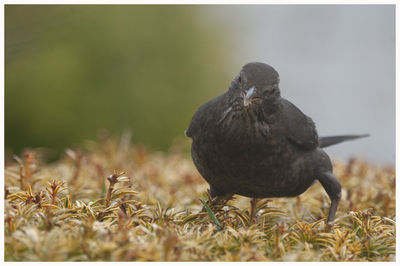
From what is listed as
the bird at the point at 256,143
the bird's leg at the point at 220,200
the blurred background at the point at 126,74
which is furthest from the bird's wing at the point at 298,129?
the blurred background at the point at 126,74

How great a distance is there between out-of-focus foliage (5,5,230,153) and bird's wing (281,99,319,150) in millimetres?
3277

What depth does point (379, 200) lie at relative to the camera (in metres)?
3.31

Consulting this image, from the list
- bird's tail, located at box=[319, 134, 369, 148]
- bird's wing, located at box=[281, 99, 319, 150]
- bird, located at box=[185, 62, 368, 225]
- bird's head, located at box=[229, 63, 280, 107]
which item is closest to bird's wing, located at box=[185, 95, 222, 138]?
bird, located at box=[185, 62, 368, 225]

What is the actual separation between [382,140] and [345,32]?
9.83 feet

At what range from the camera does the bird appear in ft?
8.61

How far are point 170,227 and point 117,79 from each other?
4.09 m

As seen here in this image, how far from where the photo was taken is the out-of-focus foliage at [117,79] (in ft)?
19.5

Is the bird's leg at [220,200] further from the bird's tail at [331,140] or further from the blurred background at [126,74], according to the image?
the blurred background at [126,74]

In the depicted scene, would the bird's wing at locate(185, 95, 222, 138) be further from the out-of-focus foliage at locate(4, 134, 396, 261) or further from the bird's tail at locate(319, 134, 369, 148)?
the bird's tail at locate(319, 134, 369, 148)

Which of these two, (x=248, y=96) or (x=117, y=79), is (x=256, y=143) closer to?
(x=248, y=96)

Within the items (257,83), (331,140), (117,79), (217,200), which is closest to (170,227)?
(217,200)

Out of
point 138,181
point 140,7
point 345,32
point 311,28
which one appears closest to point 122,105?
point 140,7

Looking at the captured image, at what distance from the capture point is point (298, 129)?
9.32 feet

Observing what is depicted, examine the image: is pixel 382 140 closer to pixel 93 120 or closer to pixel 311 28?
pixel 311 28
